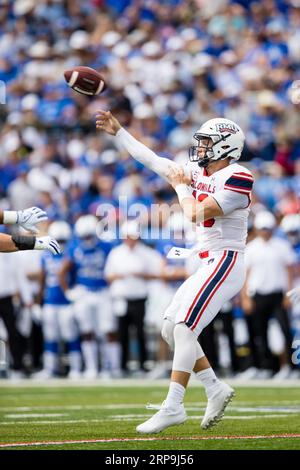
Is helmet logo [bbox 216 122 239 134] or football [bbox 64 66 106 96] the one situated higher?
football [bbox 64 66 106 96]

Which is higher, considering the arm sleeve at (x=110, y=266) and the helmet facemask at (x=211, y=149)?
the helmet facemask at (x=211, y=149)

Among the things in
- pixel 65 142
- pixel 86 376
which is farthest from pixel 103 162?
pixel 86 376

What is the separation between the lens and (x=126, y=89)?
15.6 m

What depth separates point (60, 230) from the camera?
1348 centimetres

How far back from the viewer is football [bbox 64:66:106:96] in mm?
7109

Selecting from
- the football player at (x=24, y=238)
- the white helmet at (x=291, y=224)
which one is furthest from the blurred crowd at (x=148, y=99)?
the football player at (x=24, y=238)

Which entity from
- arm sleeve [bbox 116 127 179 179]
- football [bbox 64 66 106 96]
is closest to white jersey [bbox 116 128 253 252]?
arm sleeve [bbox 116 127 179 179]

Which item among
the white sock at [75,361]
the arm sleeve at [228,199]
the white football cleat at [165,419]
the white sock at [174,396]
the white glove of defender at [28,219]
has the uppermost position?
the arm sleeve at [228,199]

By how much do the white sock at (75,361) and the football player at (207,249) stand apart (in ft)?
21.7

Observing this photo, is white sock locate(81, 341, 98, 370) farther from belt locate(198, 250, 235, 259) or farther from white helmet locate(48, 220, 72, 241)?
belt locate(198, 250, 235, 259)

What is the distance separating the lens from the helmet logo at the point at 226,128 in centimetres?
691

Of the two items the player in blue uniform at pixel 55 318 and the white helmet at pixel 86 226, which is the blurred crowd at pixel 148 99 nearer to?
the white helmet at pixel 86 226

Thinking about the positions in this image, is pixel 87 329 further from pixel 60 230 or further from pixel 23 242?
pixel 23 242

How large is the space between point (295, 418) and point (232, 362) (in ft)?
16.9
